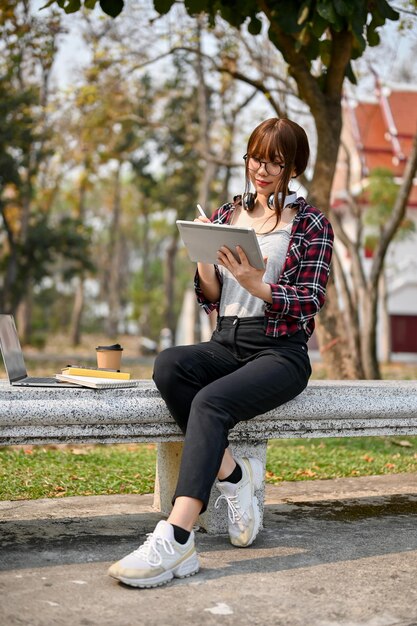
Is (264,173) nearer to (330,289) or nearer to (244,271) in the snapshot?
(244,271)

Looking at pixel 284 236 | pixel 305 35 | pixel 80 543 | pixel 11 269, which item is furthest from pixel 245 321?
pixel 11 269

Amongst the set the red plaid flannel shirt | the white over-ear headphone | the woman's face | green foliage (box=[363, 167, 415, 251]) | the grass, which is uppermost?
green foliage (box=[363, 167, 415, 251])

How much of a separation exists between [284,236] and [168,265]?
2554 cm

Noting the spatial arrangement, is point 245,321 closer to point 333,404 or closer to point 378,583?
point 333,404

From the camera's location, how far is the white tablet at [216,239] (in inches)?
123

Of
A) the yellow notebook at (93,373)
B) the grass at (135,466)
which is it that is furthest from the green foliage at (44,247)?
the yellow notebook at (93,373)

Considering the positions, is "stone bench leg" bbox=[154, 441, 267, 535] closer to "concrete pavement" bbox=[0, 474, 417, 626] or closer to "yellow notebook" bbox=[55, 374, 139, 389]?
"concrete pavement" bbox=[0, 474, 417, 626]

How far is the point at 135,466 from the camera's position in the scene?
5.20m

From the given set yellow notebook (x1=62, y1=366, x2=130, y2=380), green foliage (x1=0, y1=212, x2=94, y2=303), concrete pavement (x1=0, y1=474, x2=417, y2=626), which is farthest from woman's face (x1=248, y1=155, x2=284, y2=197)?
green foliage (x1=0, y1=212, x2=94, y2=303)

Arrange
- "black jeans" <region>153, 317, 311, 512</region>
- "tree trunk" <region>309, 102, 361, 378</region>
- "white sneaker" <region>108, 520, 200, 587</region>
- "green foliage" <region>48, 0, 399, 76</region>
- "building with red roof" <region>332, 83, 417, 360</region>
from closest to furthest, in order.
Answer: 1. "white sneaker" <region>108, 520, 200, 587</region>
2. "black jeans" <region>153, 317, 311, 512</region>
3. "green foliage" <region>48, 0, 399, 76</region>
4. "tree trunk" <region>309, 102, 361, 378</region>
5. "building with red roof" <region>332, 83, 417, 360</region>

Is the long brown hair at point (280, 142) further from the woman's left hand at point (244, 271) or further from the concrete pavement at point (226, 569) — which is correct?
the concrete pavement at point (226, 569)

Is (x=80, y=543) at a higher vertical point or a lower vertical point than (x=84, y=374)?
lower

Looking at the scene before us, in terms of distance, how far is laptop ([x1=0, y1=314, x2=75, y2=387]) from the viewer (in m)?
3.31

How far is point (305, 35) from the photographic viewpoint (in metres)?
5.77
